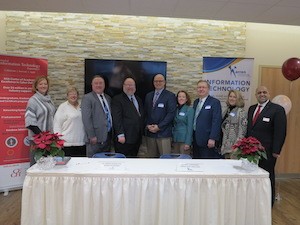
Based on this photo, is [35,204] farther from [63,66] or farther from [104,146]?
[63,66]

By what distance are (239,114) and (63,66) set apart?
9.08ft

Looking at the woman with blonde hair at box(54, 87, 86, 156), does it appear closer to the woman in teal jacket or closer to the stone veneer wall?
the stone veneer wall

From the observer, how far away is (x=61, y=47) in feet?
13.4

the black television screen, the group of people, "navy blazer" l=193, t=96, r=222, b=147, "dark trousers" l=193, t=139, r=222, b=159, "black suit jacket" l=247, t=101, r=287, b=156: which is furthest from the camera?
the black television screen

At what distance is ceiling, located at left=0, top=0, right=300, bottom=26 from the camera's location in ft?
10.1

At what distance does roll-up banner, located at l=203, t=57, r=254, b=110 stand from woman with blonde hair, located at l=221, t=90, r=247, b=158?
2.40ft

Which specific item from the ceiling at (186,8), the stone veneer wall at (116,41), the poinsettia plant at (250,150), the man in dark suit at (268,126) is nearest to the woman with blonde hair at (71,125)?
the stone veneer wall at (116,41)

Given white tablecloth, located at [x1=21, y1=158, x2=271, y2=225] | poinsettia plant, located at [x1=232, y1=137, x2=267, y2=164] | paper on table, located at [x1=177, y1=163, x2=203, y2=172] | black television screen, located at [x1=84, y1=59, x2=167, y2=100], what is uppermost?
black television screen, located at [x1=84, y1=59, x2=167, y2=100]

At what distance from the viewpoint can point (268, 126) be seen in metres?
3.09

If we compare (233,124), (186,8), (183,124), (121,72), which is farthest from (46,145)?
(186,8)

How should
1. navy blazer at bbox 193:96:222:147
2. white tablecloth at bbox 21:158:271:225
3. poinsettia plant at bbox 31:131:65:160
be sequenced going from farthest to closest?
navy blazer at bbox 193:96:222:147 → poinsettia plant at bbox 31:131:65:160 → white tablecloth at bbox 21:158:271:225

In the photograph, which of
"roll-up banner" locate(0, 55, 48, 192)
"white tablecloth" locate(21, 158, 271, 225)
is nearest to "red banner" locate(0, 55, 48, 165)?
"roll-up banner" locate(0, 55, 48, 192)

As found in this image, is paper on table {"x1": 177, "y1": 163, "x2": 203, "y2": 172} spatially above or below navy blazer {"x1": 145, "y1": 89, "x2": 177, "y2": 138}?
below

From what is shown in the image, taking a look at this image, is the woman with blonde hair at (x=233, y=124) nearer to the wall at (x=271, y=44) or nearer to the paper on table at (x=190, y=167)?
the paper on table at (x=190, y=167)
